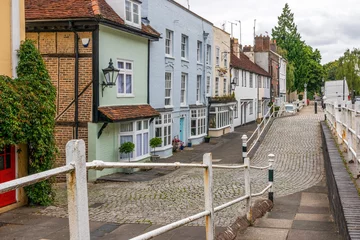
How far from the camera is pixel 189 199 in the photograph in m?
12.6

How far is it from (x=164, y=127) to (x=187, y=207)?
43.7 ft

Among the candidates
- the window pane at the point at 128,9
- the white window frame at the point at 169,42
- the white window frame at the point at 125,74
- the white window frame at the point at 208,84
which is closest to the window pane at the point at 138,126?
the white window frame at the point at 125,74

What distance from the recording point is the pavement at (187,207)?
8430 mm

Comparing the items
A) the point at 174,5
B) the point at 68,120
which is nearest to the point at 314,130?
the point at 174,5

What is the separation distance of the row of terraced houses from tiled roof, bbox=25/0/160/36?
0.04 metres

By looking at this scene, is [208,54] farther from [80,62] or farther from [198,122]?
[80,62]

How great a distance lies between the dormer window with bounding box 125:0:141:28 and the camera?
19.3 metres

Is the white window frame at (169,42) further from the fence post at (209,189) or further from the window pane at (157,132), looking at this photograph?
the fence post at (209,189)

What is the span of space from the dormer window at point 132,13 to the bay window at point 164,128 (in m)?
5.75

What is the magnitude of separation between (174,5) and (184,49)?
3.25 meters

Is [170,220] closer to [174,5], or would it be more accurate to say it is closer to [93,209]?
[93,209]

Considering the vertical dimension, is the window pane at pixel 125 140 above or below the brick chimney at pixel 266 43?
below

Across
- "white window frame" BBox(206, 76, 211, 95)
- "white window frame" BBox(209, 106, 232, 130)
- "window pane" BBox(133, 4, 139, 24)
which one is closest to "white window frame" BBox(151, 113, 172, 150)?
"window pane" BBox(133, 4, 139, 24)

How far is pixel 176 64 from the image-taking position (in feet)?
86.0
